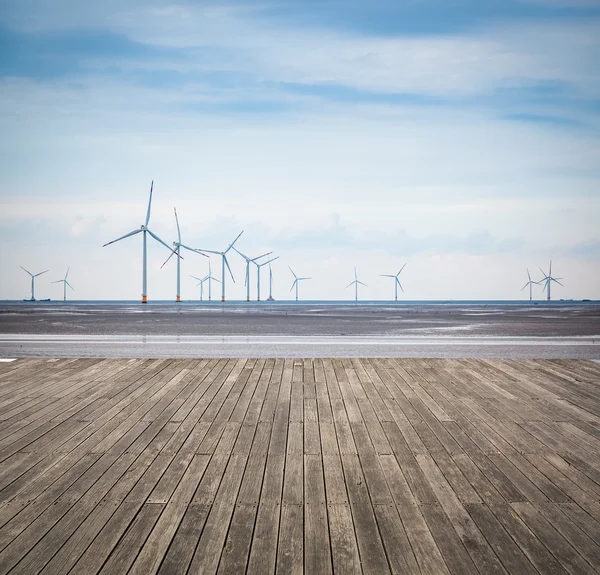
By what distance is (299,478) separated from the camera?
14.9 feet

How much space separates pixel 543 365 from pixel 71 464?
905 cm

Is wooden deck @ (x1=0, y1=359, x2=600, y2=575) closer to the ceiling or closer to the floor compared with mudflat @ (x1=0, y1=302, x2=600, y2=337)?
closer to the floor

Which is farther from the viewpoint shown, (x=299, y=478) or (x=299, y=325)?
(x=299, y=325)

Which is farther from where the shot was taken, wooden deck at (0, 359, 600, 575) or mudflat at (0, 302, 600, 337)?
mudflat at (0, 302, 600, 337)

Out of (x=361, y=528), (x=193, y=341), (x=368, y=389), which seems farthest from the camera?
(x=193, y=341)

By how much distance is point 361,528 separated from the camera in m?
3.63

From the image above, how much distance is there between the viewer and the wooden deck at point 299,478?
3.31 metres

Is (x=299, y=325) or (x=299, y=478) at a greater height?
(x=299, y=325)

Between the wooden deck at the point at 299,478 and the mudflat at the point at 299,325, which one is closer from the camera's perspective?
the wooden deck at the point at 299,478

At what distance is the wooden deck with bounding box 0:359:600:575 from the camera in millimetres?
3314

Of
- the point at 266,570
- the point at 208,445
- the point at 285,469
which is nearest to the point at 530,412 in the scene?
the point at 285,469

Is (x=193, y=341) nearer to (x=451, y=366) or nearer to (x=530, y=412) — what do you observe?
(x=451, y=366)

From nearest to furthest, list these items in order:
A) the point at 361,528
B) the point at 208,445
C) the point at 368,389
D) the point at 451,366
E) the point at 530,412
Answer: the point at 361,528
the point at 208,445
the point at 530,412
the point at 368,389
the point at 451,366

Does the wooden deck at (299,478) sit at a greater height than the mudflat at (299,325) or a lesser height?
lesser
